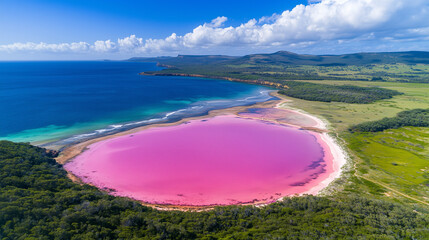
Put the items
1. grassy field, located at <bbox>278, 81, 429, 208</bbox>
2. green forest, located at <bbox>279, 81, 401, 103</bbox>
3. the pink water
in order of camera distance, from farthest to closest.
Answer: green forest, located at <bbox>279, 81, 401, 103</bbox> → the pink water → grassy field, located at <bbox>278, 81, 429, 208</bbox>

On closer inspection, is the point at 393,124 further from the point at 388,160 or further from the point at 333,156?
the point at 333,156

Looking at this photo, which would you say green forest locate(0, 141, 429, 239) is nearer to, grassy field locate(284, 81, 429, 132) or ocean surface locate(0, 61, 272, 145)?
ocean surface locate(0, 61, 272, 145)

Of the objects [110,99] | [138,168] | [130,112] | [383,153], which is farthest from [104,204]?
[110,99]

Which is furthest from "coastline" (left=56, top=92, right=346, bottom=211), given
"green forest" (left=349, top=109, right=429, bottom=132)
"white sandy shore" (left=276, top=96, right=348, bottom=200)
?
"green forest" (left=349, top=109, right=429, bottom=132)

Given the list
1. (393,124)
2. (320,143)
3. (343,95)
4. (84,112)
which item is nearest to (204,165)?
(320,143)

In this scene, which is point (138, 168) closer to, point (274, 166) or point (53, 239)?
point (53, 239)

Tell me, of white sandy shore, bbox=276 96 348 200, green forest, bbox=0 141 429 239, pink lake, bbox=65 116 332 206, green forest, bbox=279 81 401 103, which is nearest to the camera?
green forest, bbox=0 141 429 239

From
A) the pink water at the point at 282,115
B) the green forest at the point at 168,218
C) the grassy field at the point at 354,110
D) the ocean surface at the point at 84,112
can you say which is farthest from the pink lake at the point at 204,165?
the grassy field at the point at 354,110
